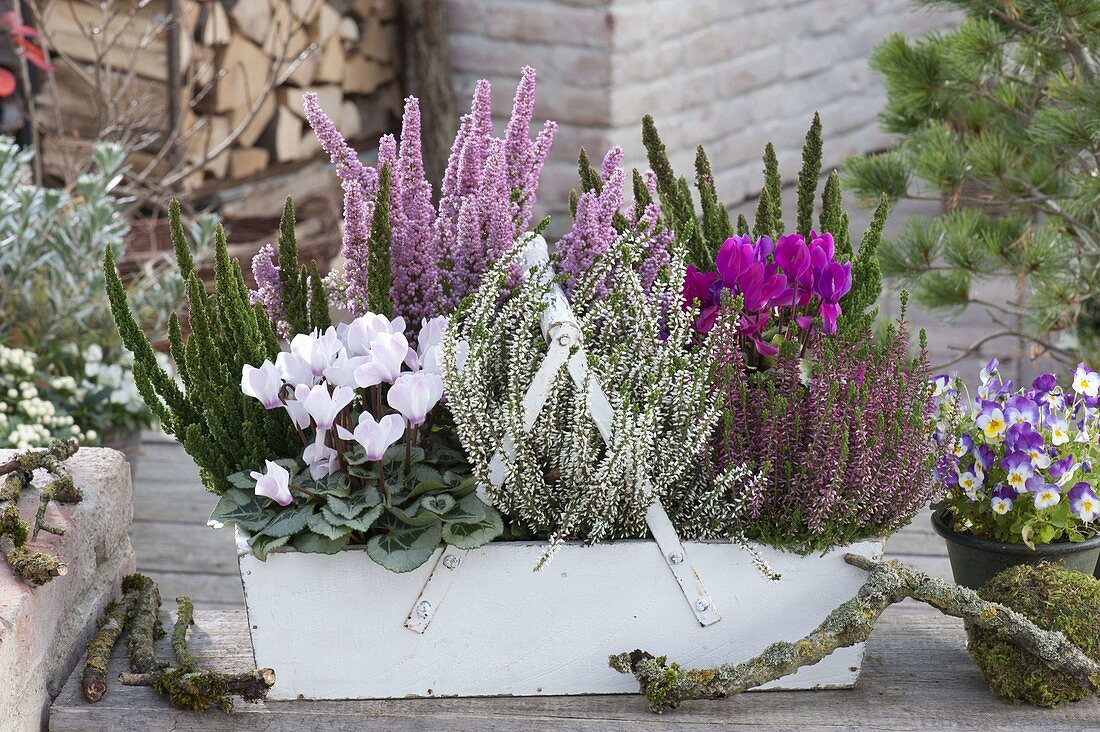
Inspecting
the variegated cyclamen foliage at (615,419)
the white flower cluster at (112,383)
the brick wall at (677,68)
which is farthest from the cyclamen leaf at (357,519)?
the brick wall at (677,68)

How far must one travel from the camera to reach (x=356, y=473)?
118cm

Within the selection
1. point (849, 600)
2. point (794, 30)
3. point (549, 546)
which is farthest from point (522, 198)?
point (794, 30)

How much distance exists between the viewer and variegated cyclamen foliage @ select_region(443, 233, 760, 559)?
1.16m

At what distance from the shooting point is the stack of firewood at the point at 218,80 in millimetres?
3432

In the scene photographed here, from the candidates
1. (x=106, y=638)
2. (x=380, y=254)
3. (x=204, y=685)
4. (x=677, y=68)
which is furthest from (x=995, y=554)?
(x=677, y=68)

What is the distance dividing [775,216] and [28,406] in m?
1.61

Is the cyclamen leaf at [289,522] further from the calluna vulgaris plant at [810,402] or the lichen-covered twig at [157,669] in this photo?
the calluna vulgaris plant at [810,402]

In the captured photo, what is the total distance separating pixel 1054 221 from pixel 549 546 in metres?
1.65

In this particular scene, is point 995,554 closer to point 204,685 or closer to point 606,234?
point 606,234

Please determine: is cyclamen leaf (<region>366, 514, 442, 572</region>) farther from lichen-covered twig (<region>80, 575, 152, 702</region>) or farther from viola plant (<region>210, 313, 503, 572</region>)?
lichen-covered twig (<region>80, 575, 152, 702</region>)

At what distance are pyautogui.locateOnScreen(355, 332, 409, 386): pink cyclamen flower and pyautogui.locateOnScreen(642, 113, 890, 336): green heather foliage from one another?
393 millimetres

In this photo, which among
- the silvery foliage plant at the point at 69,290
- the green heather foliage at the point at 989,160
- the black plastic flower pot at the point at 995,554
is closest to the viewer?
the black plastic flower pot at the point at 995,554

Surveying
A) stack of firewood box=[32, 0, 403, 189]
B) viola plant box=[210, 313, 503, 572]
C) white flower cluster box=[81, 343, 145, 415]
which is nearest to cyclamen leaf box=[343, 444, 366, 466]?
viola plant box=[210, 313, 503, 572]

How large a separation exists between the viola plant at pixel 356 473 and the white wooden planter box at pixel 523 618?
36mm
